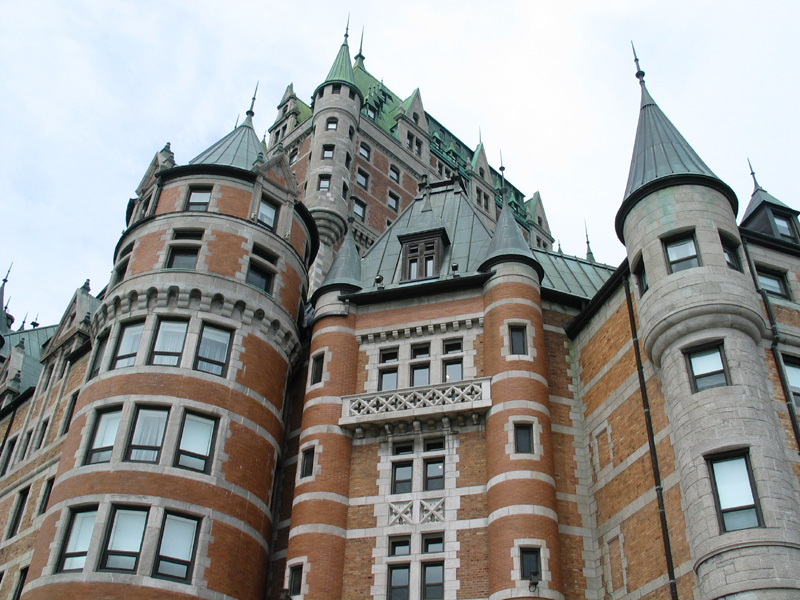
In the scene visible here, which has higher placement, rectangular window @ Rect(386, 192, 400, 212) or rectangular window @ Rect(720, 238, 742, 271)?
rectangular window @ Rect(386, 192, 400, 212)

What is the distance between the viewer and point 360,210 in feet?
199

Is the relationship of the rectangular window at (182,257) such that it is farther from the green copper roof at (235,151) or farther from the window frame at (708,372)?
the window frame at (708,372)

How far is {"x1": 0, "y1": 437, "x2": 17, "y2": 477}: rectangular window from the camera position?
137 ft

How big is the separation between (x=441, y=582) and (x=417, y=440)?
16.3 feet

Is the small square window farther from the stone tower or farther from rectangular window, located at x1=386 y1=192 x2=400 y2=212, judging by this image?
rectangular window, located at x1=386 y1=192 x2=400 y2=212

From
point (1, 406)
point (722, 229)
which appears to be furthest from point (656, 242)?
point (1, 406)

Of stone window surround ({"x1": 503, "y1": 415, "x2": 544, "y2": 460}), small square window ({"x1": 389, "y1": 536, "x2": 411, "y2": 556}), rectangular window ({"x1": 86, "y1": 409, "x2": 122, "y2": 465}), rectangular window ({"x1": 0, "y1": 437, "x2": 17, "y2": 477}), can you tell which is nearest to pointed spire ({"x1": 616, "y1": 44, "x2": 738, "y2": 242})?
stone window surround ({"x1": 503, "y1": 415, "x2": 544, "y2": 460})

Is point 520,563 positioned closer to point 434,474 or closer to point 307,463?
point 434,474

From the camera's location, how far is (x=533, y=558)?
25188 millimetres

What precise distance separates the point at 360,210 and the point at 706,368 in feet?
129

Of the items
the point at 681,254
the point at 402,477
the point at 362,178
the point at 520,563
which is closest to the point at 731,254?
the point at 681,254

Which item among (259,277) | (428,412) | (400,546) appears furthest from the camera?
(259,277)

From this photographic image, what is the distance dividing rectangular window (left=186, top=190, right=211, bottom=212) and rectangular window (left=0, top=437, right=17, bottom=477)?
1692cm

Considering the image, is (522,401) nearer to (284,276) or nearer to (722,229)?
(722,229)
